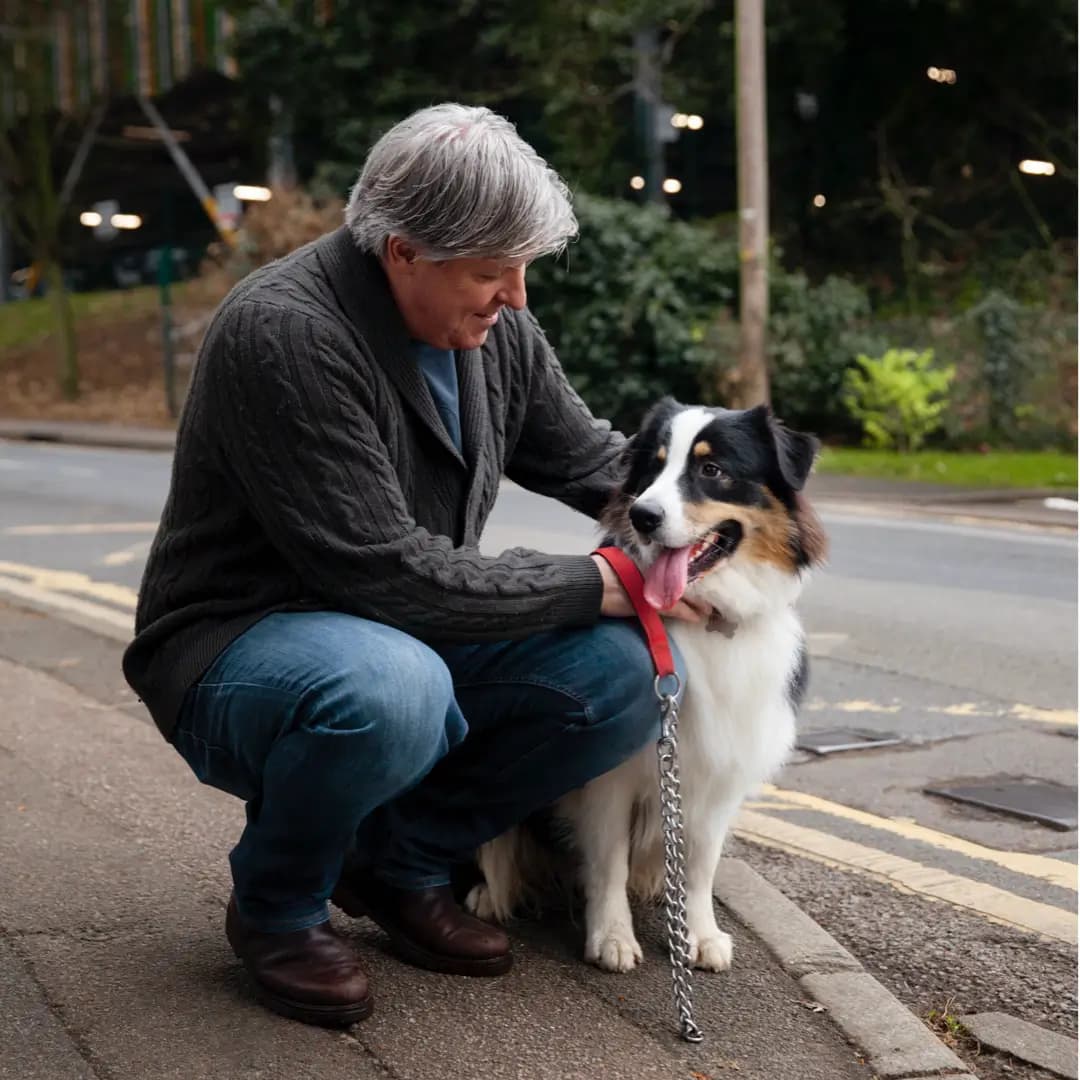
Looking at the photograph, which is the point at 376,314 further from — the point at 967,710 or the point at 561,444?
the point at 967,710

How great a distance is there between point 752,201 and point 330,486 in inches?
606

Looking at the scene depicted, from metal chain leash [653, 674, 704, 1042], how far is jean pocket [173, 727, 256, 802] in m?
0.79

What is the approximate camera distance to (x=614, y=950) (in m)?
3.24

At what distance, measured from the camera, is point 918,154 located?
27.4 m

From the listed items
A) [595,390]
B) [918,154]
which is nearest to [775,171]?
[918,154]

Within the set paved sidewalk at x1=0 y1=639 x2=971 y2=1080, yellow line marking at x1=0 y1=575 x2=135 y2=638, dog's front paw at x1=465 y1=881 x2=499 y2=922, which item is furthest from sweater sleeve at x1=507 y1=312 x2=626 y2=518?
yellow line marking at x1=0 y1=575 x2=135 y2=638

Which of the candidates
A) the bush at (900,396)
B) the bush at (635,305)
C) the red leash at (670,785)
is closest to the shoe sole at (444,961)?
the red leash at (670,785)

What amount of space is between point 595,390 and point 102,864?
16.8 meters

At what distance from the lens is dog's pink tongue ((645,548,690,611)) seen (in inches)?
123

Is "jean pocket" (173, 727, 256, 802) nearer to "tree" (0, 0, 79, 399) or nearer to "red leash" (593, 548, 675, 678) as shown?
"red leash" (593, 548, 675, 678)

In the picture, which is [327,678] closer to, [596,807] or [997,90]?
[596,807]

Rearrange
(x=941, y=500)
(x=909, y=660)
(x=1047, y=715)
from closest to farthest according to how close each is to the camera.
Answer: (x=1047, y=715) < (x=909, y=660) < (x=941, y=500)

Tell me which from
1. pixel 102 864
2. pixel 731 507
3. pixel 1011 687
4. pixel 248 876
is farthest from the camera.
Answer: pixel 1011 687

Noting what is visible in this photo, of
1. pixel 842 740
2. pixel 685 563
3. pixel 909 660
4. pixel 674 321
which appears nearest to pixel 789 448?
pixel 685 563
